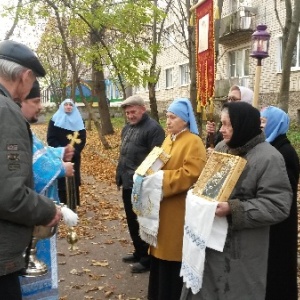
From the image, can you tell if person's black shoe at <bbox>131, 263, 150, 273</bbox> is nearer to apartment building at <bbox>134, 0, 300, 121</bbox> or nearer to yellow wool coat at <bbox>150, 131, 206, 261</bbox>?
yellow wool coat at <bbox>150, 131, 206, 261</bbox>

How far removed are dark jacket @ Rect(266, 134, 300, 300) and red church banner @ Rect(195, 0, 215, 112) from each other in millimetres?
1428

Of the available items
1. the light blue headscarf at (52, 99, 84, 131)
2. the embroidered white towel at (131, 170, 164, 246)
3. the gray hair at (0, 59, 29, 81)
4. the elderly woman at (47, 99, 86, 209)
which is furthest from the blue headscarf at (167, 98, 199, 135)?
the light blue headscarf at (52, 99, 84, 131)

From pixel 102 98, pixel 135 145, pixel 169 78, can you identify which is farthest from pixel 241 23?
pixel 135 145

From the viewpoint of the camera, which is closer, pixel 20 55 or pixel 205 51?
pixel 20 55

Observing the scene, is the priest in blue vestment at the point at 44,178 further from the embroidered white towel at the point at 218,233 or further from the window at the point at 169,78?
the window at the point at 169,78

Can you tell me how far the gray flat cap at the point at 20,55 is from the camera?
2.37m

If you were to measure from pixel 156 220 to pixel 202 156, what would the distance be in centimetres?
68

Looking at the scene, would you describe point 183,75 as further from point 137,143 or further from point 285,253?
point 285,253

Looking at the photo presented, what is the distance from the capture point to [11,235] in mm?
2197

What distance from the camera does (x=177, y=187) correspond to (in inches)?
150

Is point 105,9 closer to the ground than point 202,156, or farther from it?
farther from it

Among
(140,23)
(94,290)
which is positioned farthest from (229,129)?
(140,23)

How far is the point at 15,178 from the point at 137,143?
312cm

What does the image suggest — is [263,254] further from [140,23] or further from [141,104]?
[140,23]
